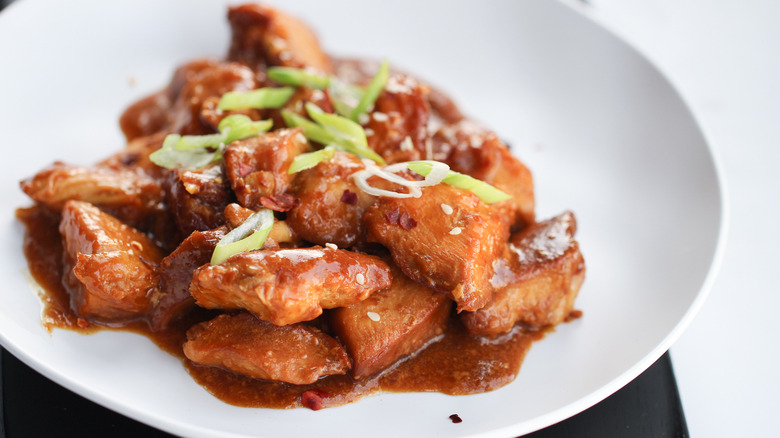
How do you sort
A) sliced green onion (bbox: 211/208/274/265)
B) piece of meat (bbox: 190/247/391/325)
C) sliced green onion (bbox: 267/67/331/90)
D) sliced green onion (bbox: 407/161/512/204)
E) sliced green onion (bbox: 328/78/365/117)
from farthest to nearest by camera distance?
sliced green onion (bbox: 267/67/331/90)
sliced green onion (bbox: 328/78/365/117)
sliced green onion (bbox: 407/161/512/204)
sliced green onion (bbox: 211/208/274/265)
piece of meat (bbox: 190/247/391/325)

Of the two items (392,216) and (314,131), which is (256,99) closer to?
(314,131)

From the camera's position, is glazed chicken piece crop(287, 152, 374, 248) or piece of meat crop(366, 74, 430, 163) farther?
piece of meat crop(366, 74, 430, 163)

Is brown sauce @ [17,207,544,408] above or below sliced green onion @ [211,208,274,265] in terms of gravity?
below

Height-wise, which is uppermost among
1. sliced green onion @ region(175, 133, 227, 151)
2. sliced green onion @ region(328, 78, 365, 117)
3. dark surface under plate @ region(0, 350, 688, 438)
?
sliced green onion @ region(328, 78, 365, 117)

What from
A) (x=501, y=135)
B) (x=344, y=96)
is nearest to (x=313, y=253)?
(x=344, y=96)

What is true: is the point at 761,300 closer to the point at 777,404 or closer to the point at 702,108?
the point at 777,404

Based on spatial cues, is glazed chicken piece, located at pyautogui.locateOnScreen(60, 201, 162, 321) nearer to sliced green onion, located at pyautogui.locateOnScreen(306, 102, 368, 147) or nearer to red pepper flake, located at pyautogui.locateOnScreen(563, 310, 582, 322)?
sliced green onion, located at pyautogui.locateOnScreen(306, 102, 368, 147)

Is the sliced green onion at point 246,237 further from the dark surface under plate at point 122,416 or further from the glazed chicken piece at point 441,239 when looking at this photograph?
the dark surface under plate at point 122,416

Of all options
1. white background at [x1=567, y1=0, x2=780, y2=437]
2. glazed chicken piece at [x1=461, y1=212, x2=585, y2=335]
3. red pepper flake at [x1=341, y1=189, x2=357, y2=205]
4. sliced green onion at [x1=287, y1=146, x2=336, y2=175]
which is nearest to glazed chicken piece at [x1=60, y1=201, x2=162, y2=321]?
sliced green onion at [x1=287, y1=146, x2=336, y2=175]
